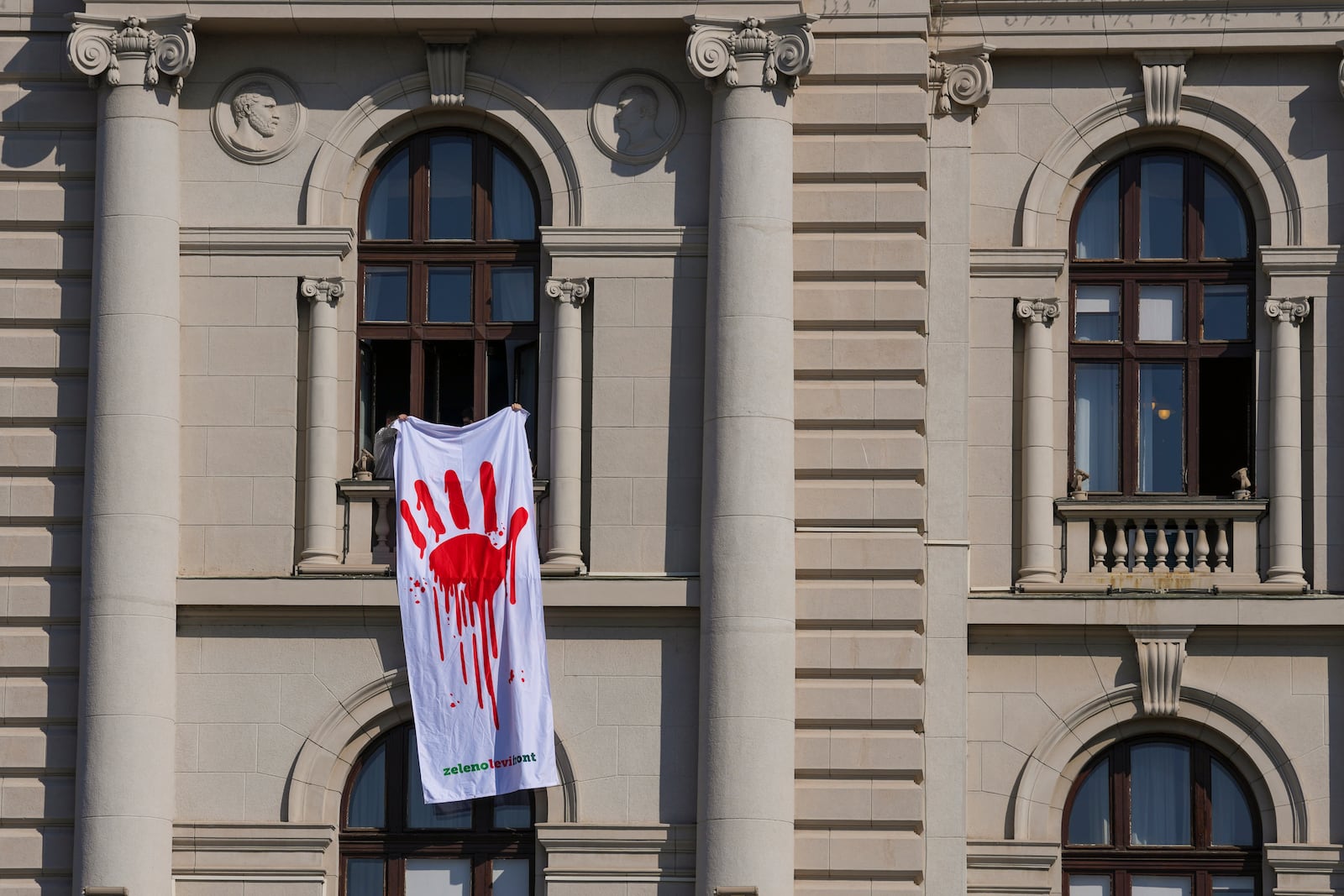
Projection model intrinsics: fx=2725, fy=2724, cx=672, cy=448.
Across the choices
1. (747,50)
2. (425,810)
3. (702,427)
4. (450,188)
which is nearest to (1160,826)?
(702,427)

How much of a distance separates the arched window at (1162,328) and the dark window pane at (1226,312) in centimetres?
1

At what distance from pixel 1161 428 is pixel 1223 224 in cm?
259

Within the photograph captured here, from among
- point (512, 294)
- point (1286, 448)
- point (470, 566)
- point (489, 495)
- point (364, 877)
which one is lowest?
point (364, 877)

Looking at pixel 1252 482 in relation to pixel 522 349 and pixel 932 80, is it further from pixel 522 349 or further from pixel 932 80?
pixel 522 349

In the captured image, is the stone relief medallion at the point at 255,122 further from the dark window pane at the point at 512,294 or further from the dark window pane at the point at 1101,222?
the dark window pane at the point at 1101,222

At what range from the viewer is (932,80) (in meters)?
32.7

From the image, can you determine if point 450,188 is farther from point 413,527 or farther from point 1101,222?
point 1101,222

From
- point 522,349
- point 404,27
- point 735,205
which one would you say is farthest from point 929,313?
point 404,27

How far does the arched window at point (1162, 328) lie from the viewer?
3253 centimetres

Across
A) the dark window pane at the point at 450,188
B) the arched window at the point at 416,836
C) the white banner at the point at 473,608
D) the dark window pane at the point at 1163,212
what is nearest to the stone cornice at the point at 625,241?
the dark window pane at the point at 450,188

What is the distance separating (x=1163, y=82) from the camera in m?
32.6

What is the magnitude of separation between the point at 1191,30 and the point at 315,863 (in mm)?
14201

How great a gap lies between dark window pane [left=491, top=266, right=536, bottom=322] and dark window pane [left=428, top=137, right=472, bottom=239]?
63 cm

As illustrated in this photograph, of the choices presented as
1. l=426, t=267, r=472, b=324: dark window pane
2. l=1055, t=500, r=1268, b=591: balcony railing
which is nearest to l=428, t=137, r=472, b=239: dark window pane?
l=426, t=267, r=472, b=324: dark window pane
